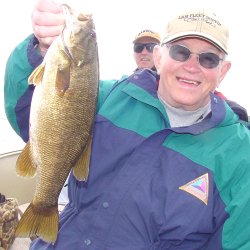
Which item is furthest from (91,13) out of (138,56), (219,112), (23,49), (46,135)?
(138,56)

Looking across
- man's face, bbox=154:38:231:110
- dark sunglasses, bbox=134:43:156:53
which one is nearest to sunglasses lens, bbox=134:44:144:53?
dark sunglasses, bbox=134:43:156:53

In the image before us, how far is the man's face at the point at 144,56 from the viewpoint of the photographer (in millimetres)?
6652

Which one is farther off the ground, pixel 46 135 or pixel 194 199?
pixel 46 135

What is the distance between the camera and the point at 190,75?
2729mm

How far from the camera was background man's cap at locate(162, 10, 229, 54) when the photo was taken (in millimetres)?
2730

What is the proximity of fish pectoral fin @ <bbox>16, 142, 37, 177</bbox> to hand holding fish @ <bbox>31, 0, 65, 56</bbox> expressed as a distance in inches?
24.3

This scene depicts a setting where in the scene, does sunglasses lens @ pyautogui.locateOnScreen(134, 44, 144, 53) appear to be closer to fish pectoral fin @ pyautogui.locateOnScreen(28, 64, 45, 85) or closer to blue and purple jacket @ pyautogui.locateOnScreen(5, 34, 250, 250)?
blue and purple jacket @ pyautogui.locateOnScreen(5, 34, 250, 250)

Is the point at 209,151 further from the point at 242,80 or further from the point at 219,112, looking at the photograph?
the point at 242,80

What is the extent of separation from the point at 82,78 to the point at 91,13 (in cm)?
34

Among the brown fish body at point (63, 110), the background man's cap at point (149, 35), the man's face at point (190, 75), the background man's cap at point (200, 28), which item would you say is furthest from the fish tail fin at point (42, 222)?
the background man's cap at point (149, 35)

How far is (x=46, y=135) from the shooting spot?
2.22 meters

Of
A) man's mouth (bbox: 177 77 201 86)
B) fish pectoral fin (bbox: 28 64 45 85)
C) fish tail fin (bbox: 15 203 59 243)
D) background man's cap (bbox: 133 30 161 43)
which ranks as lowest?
fish tail fin (bbox: 15 203 59 243)

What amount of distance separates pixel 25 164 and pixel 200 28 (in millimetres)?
1417

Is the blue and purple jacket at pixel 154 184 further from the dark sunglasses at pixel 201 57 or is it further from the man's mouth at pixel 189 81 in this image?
the dark sunglasses at pixel 201 57
